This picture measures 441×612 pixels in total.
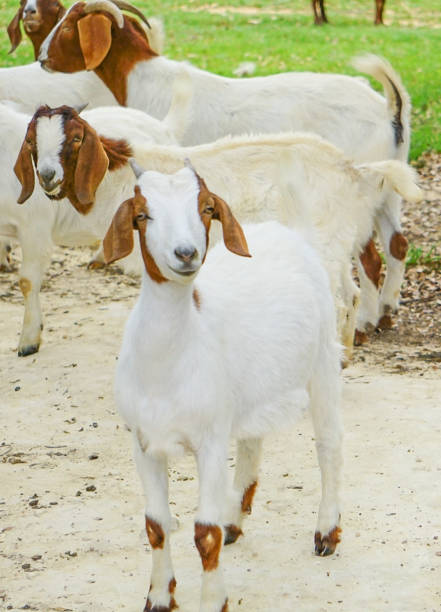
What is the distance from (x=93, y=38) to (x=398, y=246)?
8.31 feet

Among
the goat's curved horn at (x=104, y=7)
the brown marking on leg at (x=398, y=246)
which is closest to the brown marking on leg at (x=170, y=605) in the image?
the brown marking on leg at (x=398, y=246)

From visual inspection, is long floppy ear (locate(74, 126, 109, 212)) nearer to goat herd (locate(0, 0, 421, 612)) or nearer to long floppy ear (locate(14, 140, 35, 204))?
goat herd (locate(0, 0, 421, 612))

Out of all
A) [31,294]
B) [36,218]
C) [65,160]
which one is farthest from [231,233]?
[31,294]

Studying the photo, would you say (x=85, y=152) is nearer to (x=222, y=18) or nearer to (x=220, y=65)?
(x=220, y=65)

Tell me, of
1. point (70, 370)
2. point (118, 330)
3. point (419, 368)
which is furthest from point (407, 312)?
point (70, 370)

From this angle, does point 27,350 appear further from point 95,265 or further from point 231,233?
point 231,233

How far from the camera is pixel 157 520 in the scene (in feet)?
11.0

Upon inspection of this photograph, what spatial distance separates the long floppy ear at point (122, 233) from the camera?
316cm

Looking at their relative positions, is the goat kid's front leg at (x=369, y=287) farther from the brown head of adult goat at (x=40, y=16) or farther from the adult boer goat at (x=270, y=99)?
the brown head of adult goat at (x=40, y=16)

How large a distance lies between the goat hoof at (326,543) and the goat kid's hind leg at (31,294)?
9.42ft

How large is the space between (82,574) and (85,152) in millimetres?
2335

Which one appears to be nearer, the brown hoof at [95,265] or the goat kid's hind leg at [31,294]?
the goat kid's hind leg at [31,294]

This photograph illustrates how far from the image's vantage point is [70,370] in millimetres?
5941

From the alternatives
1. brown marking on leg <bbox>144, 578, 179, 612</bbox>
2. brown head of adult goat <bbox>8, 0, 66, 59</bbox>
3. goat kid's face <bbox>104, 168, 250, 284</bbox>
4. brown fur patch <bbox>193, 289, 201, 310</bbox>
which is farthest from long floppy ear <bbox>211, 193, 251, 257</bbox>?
brown head of adult goat <bbox>8, 0, 66, 59</bbox>
